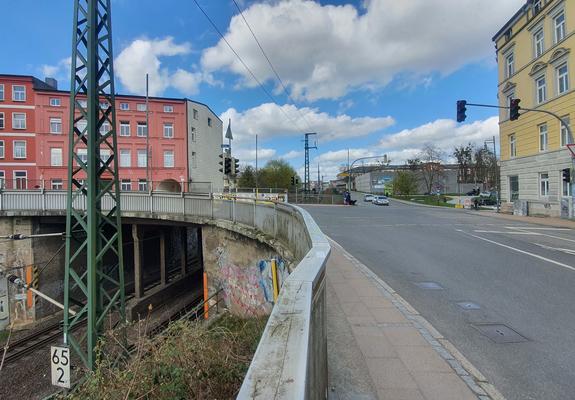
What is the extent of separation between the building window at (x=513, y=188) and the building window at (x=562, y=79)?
796cm

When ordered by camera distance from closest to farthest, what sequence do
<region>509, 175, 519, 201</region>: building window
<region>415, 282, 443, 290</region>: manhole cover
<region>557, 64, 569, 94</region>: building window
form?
<region>415, 282, 443, 290</region>: manhole cover
<region>557, 64, 569, 94</region>: building window
<region>509, 175, 519, 201</region>: building window

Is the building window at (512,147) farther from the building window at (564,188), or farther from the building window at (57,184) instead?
the building window at (57,184)

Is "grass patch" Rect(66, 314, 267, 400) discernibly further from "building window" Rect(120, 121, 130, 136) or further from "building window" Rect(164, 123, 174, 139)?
"building window" Rect(120, 121, 130, 136)

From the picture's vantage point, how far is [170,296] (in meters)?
24.9

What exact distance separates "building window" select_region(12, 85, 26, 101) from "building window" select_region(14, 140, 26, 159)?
4.60 metres

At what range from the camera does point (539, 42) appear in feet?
84.0

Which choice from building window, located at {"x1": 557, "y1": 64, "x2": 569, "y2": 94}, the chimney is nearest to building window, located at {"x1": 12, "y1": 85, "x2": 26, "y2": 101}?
the chimney

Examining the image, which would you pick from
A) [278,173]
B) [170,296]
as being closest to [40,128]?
[170,296]

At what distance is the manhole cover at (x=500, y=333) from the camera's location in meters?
4.81

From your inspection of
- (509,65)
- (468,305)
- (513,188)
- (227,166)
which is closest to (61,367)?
(227,166)

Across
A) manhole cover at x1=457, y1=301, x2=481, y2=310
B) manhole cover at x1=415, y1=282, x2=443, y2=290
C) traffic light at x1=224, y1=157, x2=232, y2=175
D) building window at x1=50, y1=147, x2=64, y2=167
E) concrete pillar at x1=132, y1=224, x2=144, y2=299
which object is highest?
building window at x1=50, y1=147, x2=64, y2=167

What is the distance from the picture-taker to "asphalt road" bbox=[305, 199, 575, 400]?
3.99 m

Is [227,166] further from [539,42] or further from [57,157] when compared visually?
[57,157]

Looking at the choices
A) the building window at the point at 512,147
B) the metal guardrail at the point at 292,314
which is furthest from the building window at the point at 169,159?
the building window at the point at 512,147
